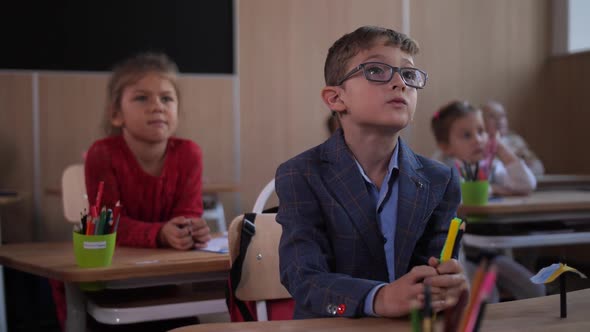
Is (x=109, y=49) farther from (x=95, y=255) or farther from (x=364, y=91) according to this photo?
(x=364, y=91)

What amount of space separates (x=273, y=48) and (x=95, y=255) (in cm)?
401

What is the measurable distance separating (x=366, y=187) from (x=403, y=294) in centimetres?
33

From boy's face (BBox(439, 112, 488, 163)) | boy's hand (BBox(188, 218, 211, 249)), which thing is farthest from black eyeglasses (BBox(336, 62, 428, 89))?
boy's face (BBox(439, 112, 488, 163))

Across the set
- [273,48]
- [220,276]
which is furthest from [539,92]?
[220,276]

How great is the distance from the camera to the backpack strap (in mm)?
1334

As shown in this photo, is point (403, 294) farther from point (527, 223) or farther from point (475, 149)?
point (475, 149)

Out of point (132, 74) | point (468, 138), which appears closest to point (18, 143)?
point (132, 74)

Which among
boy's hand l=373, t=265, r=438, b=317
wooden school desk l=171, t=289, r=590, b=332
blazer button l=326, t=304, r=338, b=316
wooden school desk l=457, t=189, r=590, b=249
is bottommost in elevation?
wooden school desk l=457, t=189, r=590, b=249

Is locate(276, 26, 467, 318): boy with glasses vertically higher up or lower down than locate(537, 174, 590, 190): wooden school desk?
higher up

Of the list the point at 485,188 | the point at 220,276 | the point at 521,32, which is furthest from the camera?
the point at 521,32

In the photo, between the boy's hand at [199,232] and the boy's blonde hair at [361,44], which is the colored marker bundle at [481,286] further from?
the boy's hand at [199,232]

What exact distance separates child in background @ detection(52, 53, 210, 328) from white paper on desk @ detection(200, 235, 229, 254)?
12 centimetres

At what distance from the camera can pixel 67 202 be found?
2.58m

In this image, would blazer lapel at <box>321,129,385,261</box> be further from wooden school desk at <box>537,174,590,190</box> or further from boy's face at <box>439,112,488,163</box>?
wooden school desk at <box>537,174,590,190</box>
